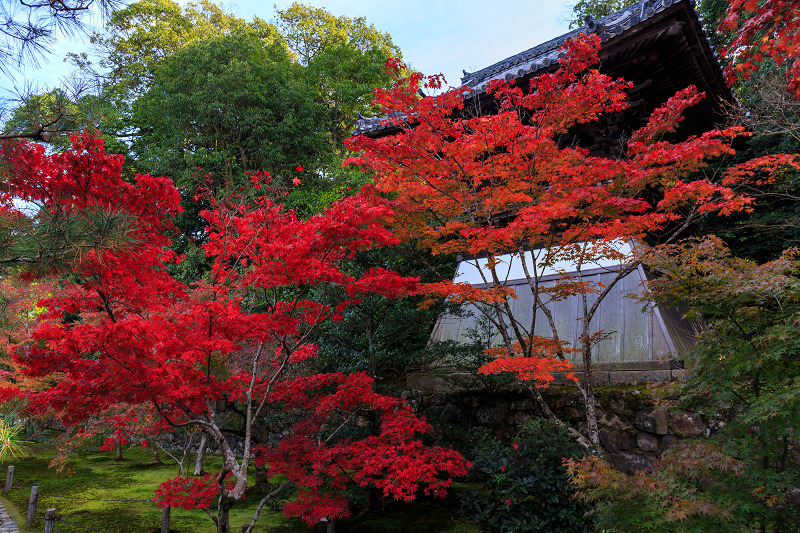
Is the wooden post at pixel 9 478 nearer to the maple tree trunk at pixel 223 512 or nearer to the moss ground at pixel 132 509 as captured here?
the moss ground at pixel 132 509

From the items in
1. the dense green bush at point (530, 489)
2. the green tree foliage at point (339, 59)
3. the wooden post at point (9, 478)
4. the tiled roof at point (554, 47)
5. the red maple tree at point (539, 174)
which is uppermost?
the green tree foliage at point (339, 59)


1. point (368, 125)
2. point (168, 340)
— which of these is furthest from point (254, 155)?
point (168, 340)

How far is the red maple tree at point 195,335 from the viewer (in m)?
4.27

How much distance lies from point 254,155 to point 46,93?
12546 mm

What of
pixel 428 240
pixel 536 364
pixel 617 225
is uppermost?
pixel 428 240

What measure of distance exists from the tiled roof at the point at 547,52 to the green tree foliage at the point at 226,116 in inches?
181

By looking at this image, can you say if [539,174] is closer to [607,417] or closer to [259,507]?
[607,417]

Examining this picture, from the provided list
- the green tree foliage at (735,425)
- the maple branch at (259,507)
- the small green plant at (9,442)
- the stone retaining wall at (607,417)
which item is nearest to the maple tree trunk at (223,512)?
the maple branch at (259,507)

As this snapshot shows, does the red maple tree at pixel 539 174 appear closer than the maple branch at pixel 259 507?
No

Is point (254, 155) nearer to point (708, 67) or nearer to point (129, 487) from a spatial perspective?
point (129, 487)

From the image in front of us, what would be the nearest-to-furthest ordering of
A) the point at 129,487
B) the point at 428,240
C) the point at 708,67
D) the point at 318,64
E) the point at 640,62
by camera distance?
1. the point at 428,240
2. the point at 640,62
3. the point at 708,67
4. the point at 129,487
5. the point at 318,64

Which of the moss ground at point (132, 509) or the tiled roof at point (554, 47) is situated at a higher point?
the tiled roof at point (554, 47)

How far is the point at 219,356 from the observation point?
7816mm

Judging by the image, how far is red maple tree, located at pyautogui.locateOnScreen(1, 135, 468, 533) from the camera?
427cm
